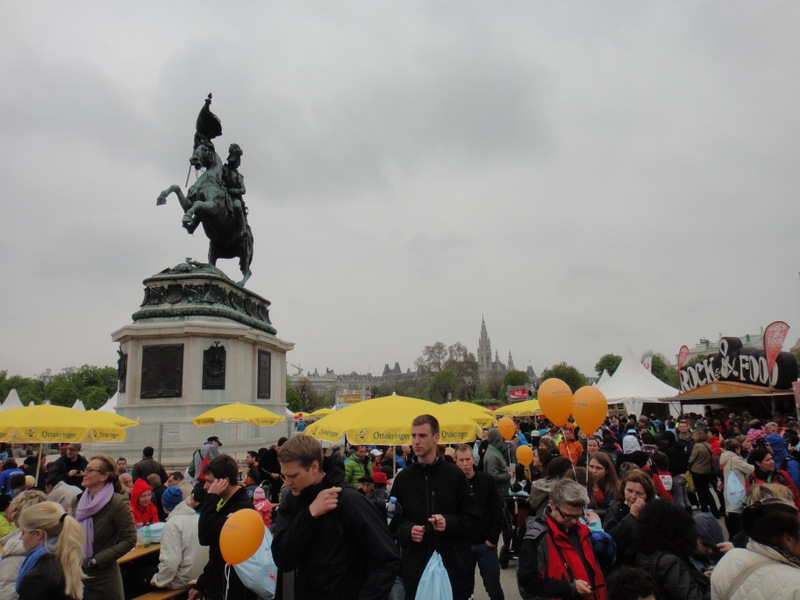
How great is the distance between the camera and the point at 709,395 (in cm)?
2586

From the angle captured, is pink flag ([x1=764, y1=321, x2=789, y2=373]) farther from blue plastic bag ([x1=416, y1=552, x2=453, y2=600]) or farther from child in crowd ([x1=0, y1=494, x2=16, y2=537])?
child in crowd ([x1=0, y1=494, x2=16, y2=537])

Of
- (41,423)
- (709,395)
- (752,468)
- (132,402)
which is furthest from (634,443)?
(709,395)

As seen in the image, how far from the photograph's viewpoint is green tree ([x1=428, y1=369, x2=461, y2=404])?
3162 inches

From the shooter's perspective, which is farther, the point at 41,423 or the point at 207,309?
the point at 207,309

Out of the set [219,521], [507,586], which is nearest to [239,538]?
[219,521]

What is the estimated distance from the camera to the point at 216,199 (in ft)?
64.1

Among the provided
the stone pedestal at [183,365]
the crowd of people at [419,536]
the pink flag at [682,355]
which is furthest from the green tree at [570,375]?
the crowd of people at [419,536]

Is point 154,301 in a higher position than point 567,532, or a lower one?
higher

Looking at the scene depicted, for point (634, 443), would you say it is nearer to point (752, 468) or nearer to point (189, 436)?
point (752, 468)

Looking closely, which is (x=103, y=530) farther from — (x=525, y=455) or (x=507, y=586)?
(x=525, y=455)

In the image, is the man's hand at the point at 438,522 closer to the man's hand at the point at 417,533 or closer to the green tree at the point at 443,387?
the man's hand at the point at 417,533

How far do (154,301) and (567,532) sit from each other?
17292 millimetres

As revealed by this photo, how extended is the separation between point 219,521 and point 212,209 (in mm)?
16838

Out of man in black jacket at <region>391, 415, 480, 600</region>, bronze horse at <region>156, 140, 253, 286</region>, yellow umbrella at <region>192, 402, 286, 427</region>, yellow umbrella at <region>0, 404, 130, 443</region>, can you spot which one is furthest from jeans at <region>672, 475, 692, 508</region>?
bronze horse at <region>156, 140, 253, 286</region>
